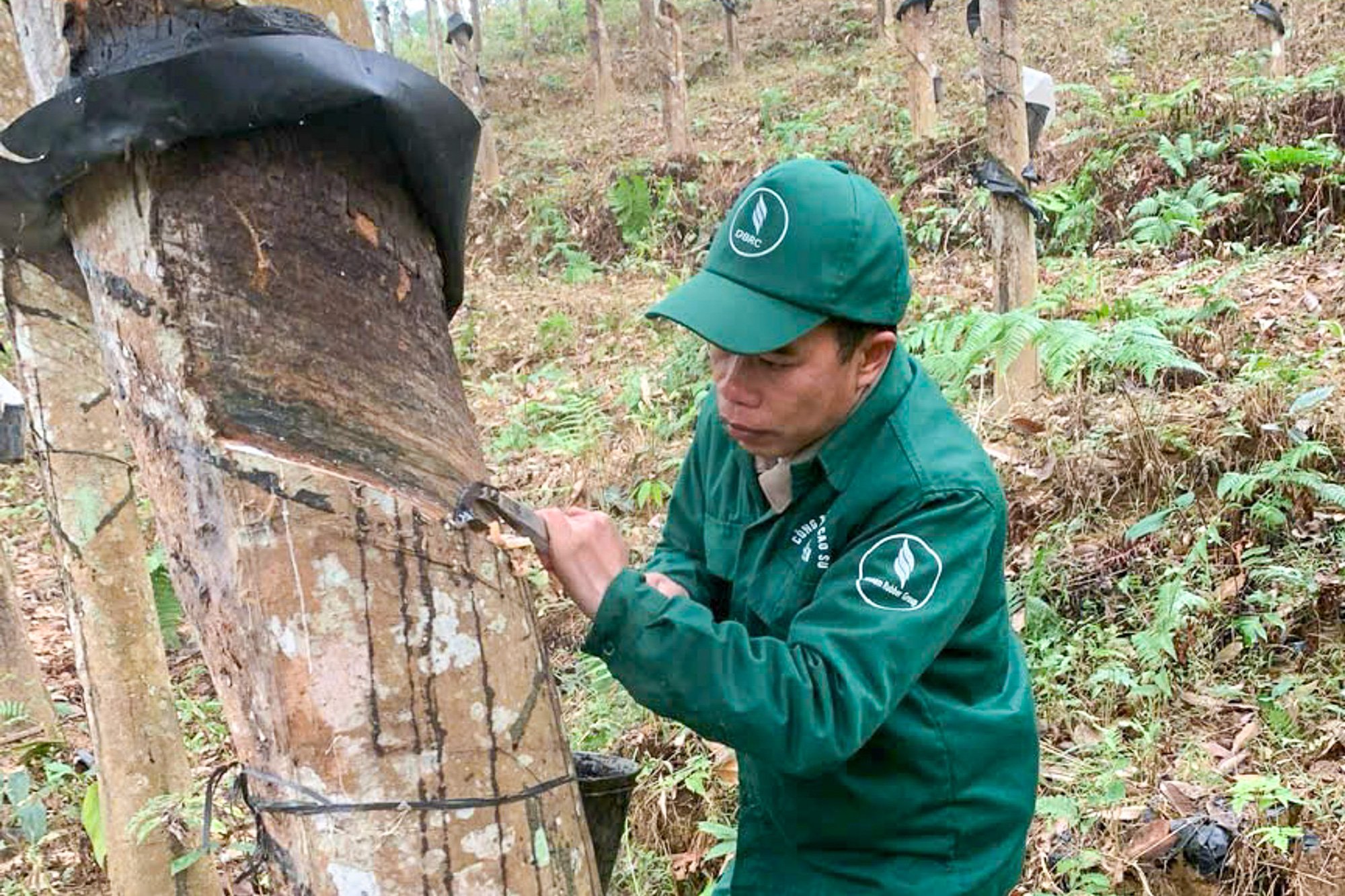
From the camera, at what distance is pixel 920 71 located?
1209cm

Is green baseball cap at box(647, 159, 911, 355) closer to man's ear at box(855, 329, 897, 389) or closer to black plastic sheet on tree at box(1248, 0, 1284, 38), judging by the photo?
man's ear at box(855, 329, 897, 389)

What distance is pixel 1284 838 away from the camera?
2746 mm

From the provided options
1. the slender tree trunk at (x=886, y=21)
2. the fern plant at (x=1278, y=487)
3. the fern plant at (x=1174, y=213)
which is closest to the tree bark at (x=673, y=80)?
the slender tree trunk at (x=886, y=21)

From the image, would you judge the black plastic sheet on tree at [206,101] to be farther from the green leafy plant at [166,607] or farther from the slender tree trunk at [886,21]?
the slender tree trunk at [886,21]

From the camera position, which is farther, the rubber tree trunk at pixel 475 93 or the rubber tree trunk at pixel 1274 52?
the rubber tree trunk at pixel 475 93

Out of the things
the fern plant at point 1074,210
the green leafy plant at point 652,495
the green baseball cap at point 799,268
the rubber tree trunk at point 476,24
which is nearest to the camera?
the green baseball cap at point 799,268

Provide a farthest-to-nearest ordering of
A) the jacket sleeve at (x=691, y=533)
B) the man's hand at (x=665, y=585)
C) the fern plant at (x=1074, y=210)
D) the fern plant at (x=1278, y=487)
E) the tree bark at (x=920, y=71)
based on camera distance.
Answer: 1. the tree bark at (x=920, y=71)
2. the fern plant at (x=1074, y=210)
3. the fern plant at (x=1278, y=487)
4. the jacket sleeve at (x=691, y=533)
5. the man's hand at (x=665, y=585)

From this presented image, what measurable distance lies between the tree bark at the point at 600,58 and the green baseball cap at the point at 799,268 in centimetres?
2170

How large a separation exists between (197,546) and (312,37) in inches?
26.3

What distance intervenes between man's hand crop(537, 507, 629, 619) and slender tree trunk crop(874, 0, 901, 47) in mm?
19672

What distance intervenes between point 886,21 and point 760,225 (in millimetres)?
21185

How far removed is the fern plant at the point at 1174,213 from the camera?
766cm

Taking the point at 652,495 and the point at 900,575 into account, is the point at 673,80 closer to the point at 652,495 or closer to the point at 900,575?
the point at 652,495

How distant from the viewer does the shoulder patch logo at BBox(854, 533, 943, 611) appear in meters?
1.54
